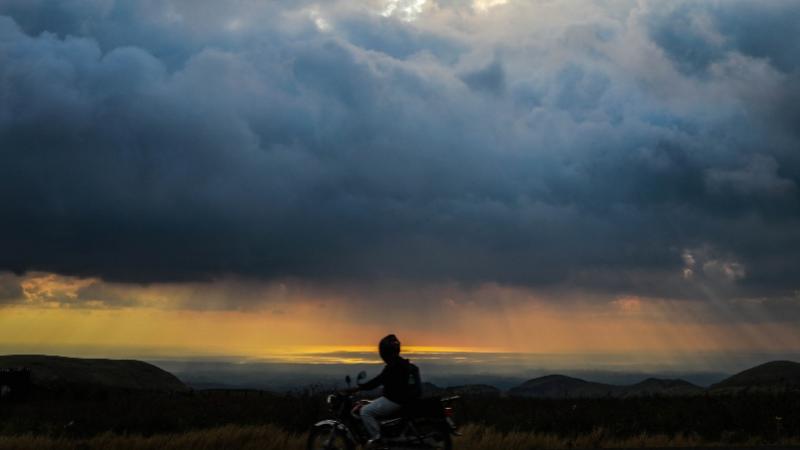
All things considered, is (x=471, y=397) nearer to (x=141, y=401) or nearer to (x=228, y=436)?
(x=141, y=401)

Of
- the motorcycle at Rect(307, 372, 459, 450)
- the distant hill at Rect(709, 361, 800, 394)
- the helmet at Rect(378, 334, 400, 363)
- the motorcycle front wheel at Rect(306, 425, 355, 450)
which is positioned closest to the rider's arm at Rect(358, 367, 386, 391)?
the motorcycle at Rect(307, 372, 459, 450)

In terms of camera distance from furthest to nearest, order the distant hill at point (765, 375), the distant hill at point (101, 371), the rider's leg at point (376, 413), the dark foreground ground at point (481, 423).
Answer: the distant hill at point (101, 371)
the distant hill at point (765, 375)
the dark foreground ground at point (481, 423)
the rider's leg at point (376, 413)

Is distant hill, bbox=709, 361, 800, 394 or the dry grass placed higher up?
distant hill, bbox=709, 361, 800, 394

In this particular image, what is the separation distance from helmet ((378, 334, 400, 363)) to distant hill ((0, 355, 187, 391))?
50883mm

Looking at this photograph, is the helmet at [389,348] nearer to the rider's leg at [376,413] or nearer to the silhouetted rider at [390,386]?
the silhouetted rider at [390,386]

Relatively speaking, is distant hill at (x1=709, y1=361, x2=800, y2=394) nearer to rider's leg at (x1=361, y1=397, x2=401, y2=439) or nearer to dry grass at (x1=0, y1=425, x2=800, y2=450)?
dry grass at (x1=0, y1=425, x2=800, y2=450)

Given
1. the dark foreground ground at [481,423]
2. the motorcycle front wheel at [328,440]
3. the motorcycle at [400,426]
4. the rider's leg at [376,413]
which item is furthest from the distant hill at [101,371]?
the rider's leg at [376,413]

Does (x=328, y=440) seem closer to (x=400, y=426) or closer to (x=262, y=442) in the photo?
(x=400, y=426)

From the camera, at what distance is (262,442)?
19.2 metres

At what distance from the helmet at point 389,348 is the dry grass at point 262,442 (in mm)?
5645

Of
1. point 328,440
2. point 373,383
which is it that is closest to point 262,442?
point 328,440

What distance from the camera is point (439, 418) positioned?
14.4 metres

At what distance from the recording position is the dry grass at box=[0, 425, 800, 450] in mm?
18844

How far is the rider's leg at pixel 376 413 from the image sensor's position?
1408 cm
